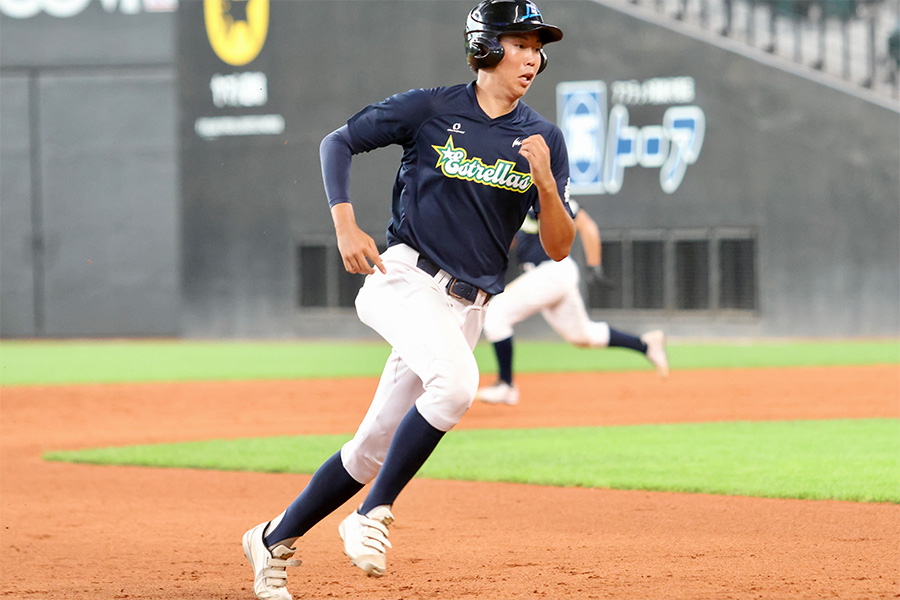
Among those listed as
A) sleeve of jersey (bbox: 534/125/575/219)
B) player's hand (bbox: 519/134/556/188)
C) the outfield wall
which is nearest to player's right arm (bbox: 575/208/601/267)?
sleeve of jersey (bbox: 534/125/575/219)

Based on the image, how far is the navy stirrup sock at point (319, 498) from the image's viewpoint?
3.75m

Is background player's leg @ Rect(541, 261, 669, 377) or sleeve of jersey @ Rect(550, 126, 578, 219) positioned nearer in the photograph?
sleeve of jersey @ Rect(550, 126, 578, 219)

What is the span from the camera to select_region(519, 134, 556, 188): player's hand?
3645 mm

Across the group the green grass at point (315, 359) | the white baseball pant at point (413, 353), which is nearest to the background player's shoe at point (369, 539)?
the white baseball pant at point (413, 353)

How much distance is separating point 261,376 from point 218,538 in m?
9.71

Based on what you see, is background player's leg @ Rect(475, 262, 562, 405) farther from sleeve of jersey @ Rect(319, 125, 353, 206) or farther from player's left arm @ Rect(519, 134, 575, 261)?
sleeve of jersey @ Rect(319, 125, 353, 206)

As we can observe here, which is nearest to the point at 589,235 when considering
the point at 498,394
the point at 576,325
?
the point at 576,325

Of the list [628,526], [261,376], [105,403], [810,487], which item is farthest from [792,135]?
[628,526]

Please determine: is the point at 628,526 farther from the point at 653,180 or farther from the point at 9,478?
the point at 653,180

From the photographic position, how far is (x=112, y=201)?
25.7 meters

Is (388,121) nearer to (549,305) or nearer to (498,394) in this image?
(549,305)

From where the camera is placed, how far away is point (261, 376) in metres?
14.7

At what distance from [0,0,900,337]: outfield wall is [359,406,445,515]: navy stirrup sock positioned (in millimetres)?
15818

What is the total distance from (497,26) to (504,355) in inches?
252
